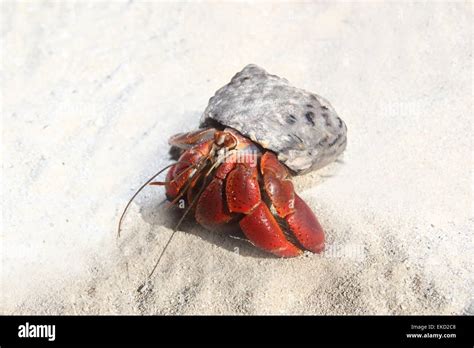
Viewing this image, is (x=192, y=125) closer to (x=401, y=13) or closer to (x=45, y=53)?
(x=45, y=53)

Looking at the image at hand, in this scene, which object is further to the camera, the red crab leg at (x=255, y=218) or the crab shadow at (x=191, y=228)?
the crab shadow at (x=191, y=228)

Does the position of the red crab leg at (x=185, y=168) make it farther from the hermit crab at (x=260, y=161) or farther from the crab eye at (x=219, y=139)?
the crab eye at (x=219, y=139)

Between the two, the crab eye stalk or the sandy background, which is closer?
the sandy background

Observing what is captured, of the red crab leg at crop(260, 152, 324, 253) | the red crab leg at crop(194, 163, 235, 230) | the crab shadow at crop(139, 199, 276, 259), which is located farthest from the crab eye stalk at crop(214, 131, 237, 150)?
the crab shadow at crop(139, 199, 276, 259)

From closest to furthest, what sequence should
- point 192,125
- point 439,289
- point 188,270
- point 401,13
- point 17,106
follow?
point 439,289 < point 188,270 < point 192,125 < point 17,106 < point 401,13

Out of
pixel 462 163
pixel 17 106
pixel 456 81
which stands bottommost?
pixel 17 106

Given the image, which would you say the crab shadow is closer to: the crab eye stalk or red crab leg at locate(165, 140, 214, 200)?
red crab leg at locate(165, 140, 214, 200)

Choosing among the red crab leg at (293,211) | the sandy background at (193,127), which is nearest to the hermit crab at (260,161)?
the red crab leg at (293,211)

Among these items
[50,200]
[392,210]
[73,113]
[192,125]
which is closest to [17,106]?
[73,113]
